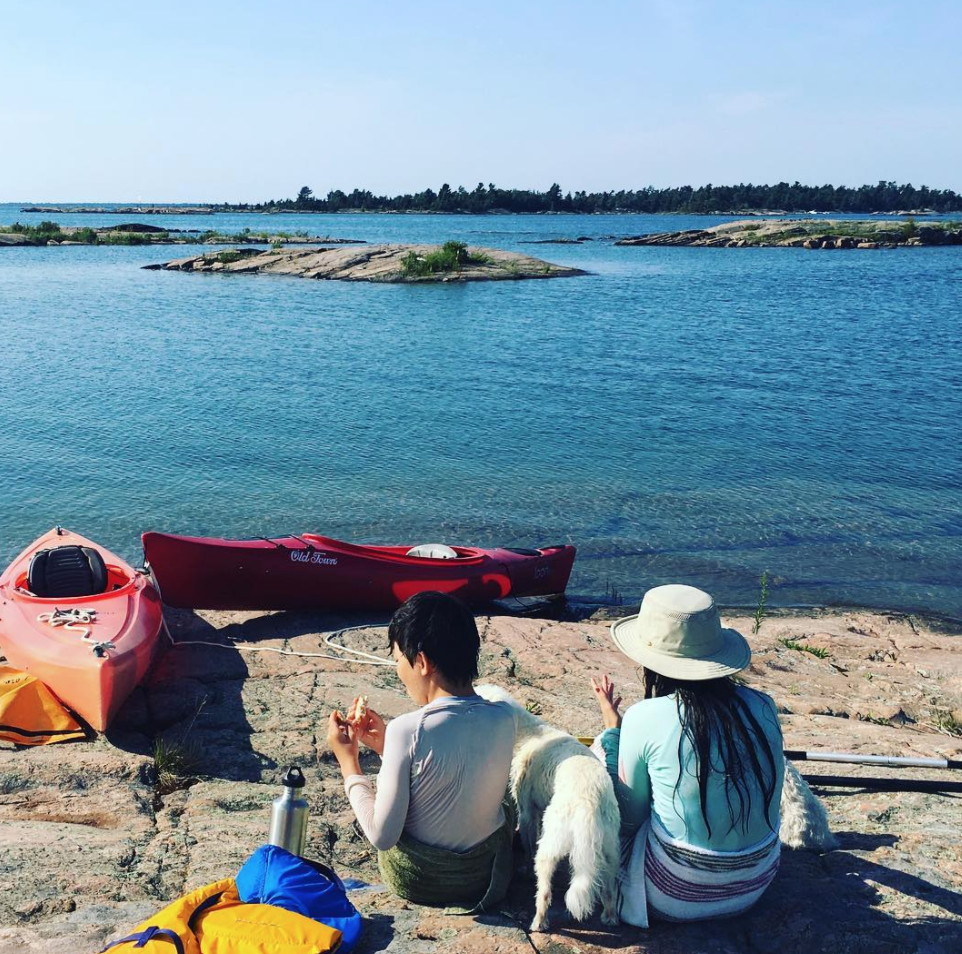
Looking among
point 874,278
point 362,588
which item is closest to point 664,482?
point 362,588

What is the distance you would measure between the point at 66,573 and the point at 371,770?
3746 millimetres

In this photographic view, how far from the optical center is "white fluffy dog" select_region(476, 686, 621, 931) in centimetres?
331

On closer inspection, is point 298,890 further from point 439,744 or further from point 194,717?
point 194,717

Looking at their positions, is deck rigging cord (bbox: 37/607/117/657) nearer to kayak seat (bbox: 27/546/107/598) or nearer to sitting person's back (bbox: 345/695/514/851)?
kayak seat (bbox: 27/546/107/598)

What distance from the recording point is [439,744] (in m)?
3.32

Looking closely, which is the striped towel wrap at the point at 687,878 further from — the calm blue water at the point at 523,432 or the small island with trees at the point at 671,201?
the small island with trees at the point at 671,201

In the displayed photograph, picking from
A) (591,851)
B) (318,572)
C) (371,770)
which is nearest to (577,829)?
(591,851)

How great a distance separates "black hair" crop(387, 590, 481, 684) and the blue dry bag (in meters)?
0.85

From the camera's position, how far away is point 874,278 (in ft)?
164

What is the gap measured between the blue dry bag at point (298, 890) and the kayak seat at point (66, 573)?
16.8 feet

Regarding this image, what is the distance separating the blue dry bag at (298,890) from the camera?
10.6ft

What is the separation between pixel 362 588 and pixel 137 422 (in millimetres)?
10390

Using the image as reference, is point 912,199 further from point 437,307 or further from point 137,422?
point 137,422

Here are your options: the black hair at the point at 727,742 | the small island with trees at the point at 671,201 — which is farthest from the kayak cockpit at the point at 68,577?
the small island with trees at the point at 671,201
